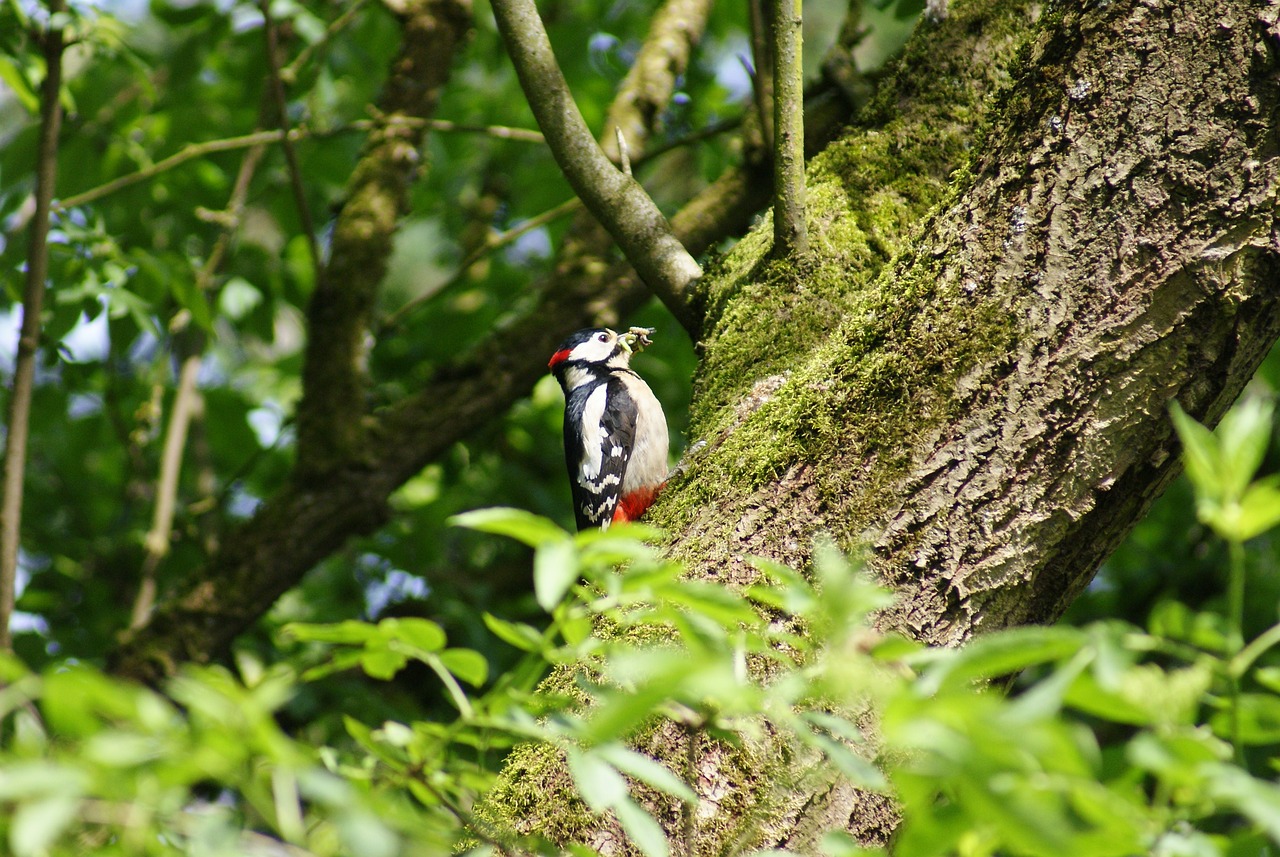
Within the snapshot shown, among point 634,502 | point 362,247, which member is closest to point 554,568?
point 634,502

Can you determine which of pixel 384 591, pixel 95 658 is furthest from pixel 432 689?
pixel 95 658

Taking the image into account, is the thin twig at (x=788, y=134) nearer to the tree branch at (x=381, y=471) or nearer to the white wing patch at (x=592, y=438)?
the tree branch at (x=381, y=471)

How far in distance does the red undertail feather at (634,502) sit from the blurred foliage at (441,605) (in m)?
0.65

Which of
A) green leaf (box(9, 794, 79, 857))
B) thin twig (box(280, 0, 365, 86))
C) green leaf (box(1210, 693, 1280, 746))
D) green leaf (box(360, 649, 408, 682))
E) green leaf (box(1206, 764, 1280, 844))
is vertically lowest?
green leaf (box(1210, 693, 1280, 746))

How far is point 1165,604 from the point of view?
79cm

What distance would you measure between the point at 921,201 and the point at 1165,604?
1839 millimetres

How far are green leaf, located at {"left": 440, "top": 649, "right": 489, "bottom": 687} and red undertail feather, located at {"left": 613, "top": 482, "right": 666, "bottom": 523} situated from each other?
3348 millimetres

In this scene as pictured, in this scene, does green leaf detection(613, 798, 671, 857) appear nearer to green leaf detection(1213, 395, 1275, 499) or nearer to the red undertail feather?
green leaf detection(1213, 395, 1275, 499)

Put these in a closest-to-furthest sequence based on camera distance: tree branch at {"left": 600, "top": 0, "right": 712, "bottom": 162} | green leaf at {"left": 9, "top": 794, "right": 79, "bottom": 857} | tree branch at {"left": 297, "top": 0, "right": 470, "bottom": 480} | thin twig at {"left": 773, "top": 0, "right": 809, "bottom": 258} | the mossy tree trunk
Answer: green leaf at {"left": 9, "top": 794, "right": 79, "bottom": 857}, the mossy tree trunk, thin twig at {"left": 773, "top": 0, "right": 809, "bottom": 258}, tree branch at {"left": 297, "top": 0, "right": 470, "bottom": 480}, tree branch at {"left": 600, "top": 0, "right": 712, "bottom": 162}

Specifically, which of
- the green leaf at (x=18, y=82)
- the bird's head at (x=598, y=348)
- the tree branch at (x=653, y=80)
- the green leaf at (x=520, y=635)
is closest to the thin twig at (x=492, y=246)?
the tree branch at (x=653, y=80)

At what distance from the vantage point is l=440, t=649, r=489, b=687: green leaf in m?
0.95

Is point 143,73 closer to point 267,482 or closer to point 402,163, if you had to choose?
point 402,163

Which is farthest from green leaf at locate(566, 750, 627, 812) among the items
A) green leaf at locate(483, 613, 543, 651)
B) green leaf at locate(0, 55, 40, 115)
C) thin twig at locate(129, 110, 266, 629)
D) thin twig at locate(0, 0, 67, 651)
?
thin twig at locate(129, 110, 266, 629)

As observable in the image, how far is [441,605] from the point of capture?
4.29 metres
